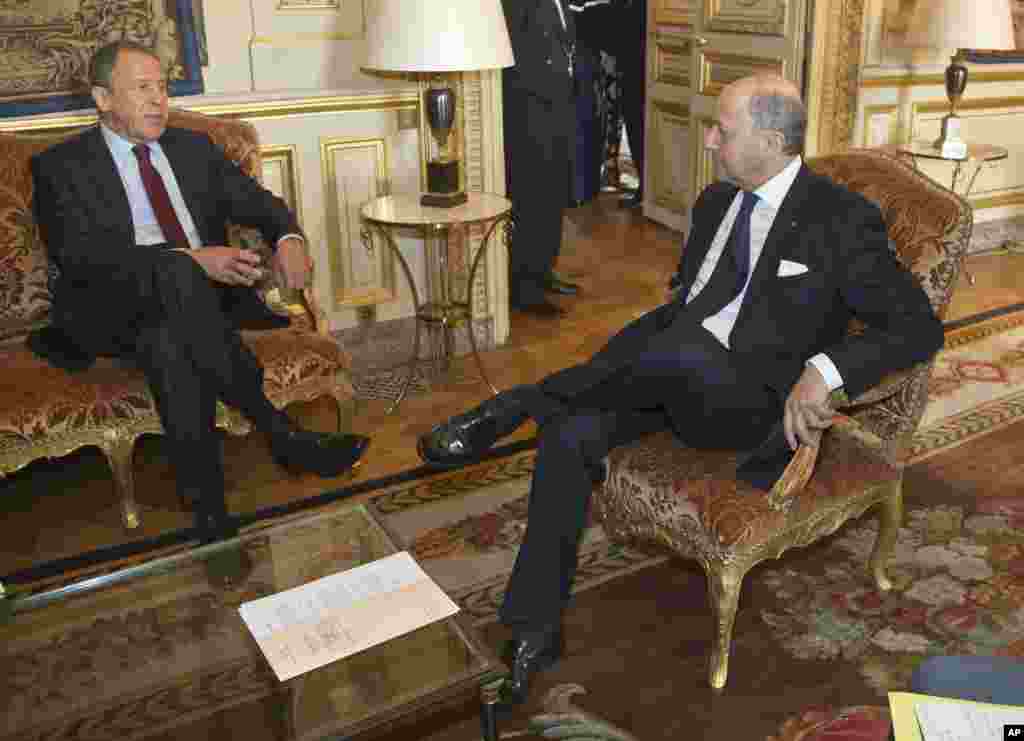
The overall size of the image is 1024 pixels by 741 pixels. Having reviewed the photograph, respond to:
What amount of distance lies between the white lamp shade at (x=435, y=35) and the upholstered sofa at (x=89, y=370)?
0.49m

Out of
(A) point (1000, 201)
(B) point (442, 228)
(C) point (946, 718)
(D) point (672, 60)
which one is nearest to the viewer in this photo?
(C) point (946, 718)

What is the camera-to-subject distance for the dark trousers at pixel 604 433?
186 centimetres

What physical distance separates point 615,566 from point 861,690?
62 cm

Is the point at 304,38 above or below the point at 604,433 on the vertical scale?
above

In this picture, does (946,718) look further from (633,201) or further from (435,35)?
(633,201)

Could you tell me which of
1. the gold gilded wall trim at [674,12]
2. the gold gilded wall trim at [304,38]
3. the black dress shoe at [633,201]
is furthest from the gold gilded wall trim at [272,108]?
the black dress shoe at [633,201]

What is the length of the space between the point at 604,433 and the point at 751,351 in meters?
0.32

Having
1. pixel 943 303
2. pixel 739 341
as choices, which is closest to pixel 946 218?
pixel 943 303

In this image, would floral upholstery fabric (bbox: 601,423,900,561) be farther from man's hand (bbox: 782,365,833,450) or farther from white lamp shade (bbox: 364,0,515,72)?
white lamp shade (bbox: 364,0,515,72)

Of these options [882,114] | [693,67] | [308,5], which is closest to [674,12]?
[693,67]

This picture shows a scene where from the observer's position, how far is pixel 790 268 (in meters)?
1.92

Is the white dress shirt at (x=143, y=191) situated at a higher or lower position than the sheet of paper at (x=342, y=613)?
higher

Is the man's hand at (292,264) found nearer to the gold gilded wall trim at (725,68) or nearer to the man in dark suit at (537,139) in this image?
the man in dark suit at (537,139)

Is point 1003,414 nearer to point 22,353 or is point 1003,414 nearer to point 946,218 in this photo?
point 946,218
